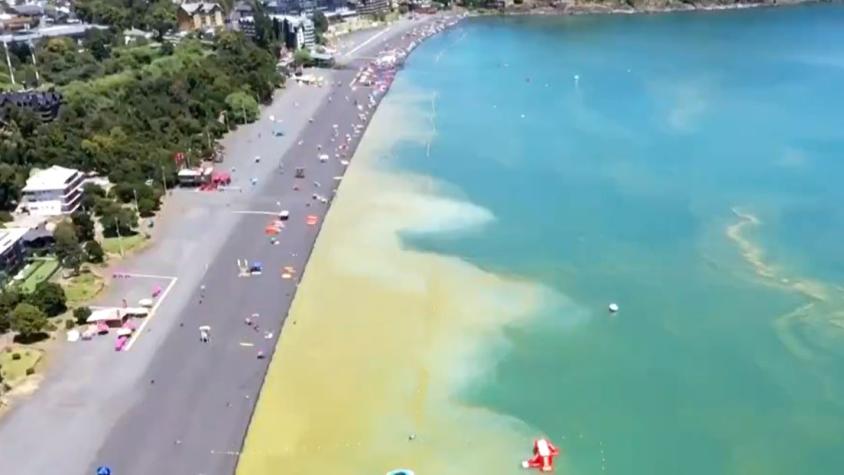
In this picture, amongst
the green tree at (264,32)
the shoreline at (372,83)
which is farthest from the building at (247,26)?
the shoreline at (372,83)

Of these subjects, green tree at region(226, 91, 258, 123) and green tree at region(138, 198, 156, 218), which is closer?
green tree at region(138, 198, 156, 218)

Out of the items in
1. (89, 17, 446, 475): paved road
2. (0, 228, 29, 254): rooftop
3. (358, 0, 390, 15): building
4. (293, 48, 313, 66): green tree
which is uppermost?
(358, 0, 390, 15): building

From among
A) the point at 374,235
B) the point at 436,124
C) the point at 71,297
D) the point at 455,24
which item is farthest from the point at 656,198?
the point at 455,24

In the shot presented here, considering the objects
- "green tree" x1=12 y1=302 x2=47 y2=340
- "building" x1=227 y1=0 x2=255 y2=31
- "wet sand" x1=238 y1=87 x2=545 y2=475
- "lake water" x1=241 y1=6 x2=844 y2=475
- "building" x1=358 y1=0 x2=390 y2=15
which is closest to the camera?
"wet sand" x1=238 y1=87 x2=545 y2=475

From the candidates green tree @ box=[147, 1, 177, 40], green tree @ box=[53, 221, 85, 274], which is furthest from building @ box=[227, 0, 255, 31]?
green tree @ box=[53, 221, 85, 274]

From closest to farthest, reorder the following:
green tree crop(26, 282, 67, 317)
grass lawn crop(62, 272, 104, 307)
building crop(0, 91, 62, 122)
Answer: green tree crop(26, 282, 67, 317), grass lawn crop(62, 272, 104, 307), building crop(0, 91, 62, 122)

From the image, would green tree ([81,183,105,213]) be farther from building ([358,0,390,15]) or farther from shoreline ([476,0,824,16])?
shoreline ([476,0,824,16])

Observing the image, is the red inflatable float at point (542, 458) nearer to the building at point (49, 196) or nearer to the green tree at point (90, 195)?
the green tree at point (90, 195)
